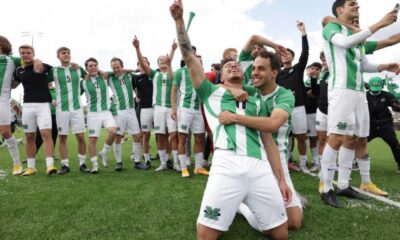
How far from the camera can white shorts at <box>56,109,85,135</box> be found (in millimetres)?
7605

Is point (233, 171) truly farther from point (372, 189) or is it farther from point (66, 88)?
point (66, 88)

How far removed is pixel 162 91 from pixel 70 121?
2.27 meters

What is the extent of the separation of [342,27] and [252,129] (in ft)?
8.30

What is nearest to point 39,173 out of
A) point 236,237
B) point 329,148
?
point 236,237

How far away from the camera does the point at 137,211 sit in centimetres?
442

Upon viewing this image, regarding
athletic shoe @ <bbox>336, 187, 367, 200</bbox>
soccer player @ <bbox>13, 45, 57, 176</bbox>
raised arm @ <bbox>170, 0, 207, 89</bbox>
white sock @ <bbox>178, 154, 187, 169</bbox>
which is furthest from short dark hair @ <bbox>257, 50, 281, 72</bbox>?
soccer player @ <bbox>13, 45, 57, 176</bbox>

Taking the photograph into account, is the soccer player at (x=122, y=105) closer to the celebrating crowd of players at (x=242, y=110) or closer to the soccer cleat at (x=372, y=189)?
the celebrating crowd of players at (x=242, y=110)

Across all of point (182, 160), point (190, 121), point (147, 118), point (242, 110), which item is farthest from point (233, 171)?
point (147, 118)

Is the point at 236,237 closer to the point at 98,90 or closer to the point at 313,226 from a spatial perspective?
the point at 313,226

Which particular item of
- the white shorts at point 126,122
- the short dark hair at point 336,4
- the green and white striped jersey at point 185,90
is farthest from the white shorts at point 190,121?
the short dark hair at point 336,4

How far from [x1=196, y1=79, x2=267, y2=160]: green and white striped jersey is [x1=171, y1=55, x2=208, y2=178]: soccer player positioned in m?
3.97

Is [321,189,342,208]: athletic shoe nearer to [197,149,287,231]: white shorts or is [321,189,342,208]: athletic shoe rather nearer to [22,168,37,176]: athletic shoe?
[197,149,287,231]: white shorts

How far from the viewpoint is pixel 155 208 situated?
454 cm

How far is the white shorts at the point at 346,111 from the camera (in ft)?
15.5
